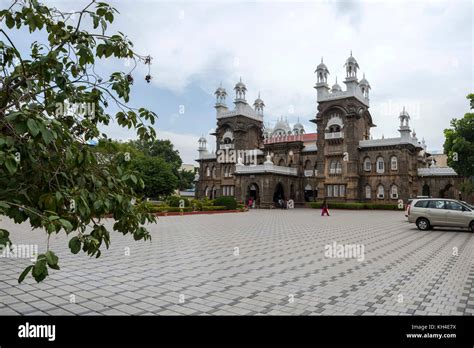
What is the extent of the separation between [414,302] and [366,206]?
1461 inches

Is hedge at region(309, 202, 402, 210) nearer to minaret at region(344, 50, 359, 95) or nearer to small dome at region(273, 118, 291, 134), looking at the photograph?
minaret at region(344, 50, 359, 95)

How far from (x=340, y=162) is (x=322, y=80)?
36.7 feet

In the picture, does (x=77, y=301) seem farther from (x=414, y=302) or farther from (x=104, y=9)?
(x=414, y=302)

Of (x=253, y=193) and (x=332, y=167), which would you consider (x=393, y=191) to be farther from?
(x=253, y=193)

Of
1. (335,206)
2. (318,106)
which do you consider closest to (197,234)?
(335,206)

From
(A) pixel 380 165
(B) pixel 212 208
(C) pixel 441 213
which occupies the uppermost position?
(A) pixel 380 165

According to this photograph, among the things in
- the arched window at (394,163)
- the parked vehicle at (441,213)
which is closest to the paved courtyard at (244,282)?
the parked vehicle at (441,213)

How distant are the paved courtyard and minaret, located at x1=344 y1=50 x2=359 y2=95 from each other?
34.5 m

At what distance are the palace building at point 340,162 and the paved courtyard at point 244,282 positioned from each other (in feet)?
105

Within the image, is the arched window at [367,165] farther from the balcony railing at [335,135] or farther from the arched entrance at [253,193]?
the arched entrance at [253,193]

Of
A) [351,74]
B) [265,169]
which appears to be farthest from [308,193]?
[351,74]

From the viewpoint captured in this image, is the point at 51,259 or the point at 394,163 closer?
the point at 51,259

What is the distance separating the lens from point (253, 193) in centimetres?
5122

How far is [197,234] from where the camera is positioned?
606 inches
